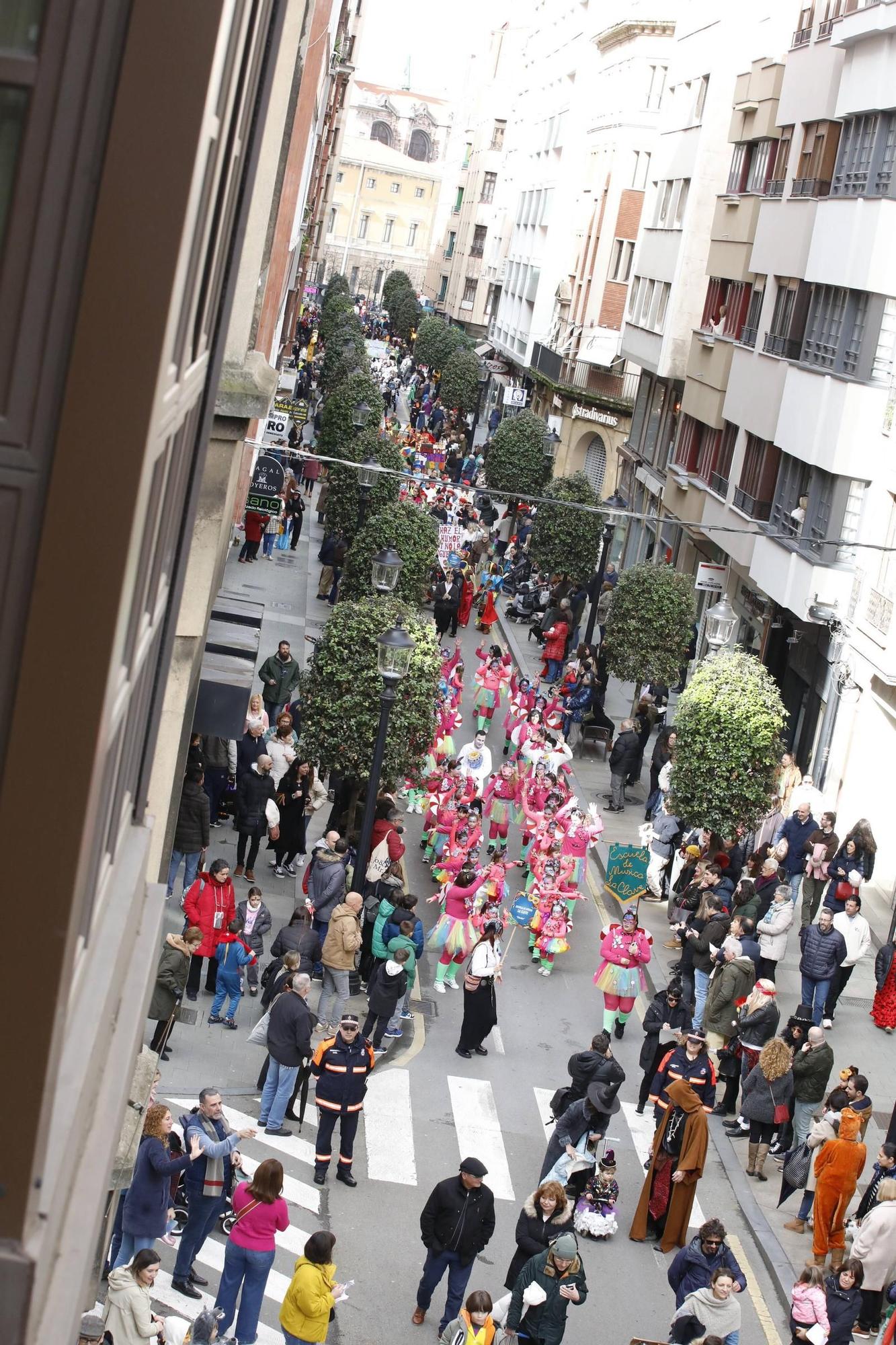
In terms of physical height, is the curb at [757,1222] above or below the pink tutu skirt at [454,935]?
below

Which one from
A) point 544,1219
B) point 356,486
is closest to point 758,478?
point 356,486

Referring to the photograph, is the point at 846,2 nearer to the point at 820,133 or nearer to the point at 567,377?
the point at 820,133

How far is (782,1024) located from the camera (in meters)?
20.4

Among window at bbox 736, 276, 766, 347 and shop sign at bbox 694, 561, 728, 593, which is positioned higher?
window at bbox 736, 276, 766, 347

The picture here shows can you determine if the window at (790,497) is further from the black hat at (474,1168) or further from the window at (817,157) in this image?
the black hat at (474,1168)

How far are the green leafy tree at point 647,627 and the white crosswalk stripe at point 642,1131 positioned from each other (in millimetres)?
14494

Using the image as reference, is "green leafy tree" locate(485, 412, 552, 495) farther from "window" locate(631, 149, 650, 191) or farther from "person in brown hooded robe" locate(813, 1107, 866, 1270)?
"person in brown hooded robe" locate(813, 1107, 866, 1270)

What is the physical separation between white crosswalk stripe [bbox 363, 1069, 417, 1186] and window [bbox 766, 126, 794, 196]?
2264cm

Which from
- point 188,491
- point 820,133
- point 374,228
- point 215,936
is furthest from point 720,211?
point 374,228

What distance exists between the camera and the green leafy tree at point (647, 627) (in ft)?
101

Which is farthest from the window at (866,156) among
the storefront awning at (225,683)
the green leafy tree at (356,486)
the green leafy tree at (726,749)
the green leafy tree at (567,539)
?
the storefront awning at (225,683)

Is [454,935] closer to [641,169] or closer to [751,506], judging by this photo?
[751,506]

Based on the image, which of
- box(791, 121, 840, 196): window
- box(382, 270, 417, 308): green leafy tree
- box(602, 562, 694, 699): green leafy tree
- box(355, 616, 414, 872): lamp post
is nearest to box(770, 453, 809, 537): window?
box(602, 562, 694, 699): green leafy tree

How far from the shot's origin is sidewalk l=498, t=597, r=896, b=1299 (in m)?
15.3
